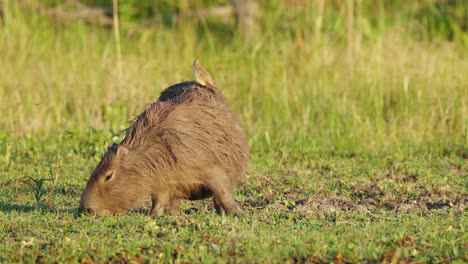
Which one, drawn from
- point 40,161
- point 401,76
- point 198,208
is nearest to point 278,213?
point 198,208

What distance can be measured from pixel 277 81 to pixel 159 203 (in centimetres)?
431

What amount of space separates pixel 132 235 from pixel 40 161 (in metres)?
2.93

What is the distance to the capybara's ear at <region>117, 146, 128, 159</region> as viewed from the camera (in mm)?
5160

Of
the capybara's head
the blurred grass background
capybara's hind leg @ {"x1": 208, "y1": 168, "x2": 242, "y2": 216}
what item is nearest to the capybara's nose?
the capybara's head

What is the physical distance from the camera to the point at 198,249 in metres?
4.35

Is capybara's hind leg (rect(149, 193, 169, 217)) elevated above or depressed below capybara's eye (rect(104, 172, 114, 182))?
below

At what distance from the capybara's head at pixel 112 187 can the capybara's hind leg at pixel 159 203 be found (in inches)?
5.2

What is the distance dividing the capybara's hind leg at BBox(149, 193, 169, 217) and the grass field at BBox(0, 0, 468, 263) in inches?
6.2

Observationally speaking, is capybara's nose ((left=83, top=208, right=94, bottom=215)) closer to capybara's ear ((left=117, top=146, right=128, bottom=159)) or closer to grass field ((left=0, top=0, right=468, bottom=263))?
grass field ((left=0, top=0, right=468, bottom=263))

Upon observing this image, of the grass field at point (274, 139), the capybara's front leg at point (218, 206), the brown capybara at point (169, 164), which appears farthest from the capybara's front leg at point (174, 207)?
the capybara's front leg at point (218, 206)

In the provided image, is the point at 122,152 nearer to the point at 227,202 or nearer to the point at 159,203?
the point at 159,203

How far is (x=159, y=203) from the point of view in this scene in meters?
5.32

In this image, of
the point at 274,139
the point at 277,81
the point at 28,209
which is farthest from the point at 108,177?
the point at 277,81

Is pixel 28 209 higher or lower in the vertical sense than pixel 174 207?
lower
